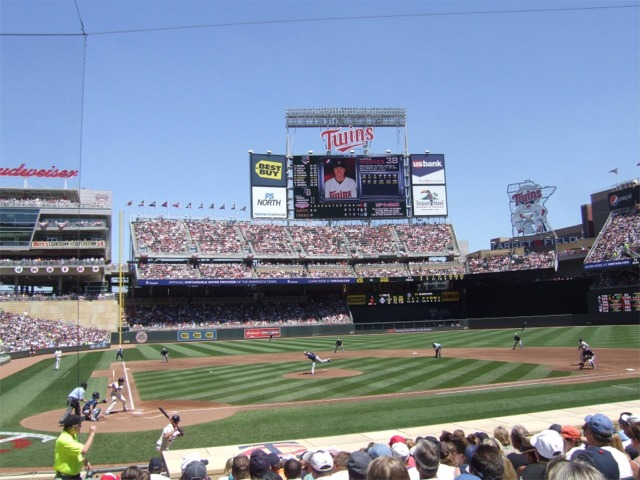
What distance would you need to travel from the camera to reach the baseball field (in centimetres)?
1448

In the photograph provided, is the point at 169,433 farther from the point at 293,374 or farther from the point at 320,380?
the point at 293,374

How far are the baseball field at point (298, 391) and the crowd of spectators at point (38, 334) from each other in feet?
17.2

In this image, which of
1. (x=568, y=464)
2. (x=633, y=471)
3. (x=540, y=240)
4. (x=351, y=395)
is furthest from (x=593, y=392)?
(x=540, y=240)

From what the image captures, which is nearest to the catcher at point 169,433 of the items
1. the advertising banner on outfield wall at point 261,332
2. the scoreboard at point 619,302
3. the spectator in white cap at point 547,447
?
the spectator in white cap at point 547,447

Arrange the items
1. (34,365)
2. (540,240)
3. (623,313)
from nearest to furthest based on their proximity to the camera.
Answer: (34,365) < (623,313) < (540,240)

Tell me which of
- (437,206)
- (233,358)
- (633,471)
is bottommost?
(233,358)

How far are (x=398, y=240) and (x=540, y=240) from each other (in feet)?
56.3

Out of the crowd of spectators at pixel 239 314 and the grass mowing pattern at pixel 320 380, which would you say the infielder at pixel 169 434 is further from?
the crowd of spectators at pixel 239 314

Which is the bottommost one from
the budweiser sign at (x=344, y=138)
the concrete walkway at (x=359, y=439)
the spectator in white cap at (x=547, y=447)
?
the concrete walkway at (x=359, y=439)

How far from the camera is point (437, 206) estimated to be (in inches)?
2685

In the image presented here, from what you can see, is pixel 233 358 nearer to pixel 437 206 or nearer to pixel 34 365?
pixel 34 365

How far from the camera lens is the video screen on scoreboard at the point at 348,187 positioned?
2554 inches

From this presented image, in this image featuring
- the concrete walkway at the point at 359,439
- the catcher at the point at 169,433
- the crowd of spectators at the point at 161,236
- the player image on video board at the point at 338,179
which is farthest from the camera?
the player image on video board at the point at 338,179

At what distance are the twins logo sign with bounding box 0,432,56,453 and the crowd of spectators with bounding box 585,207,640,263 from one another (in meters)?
47.8
